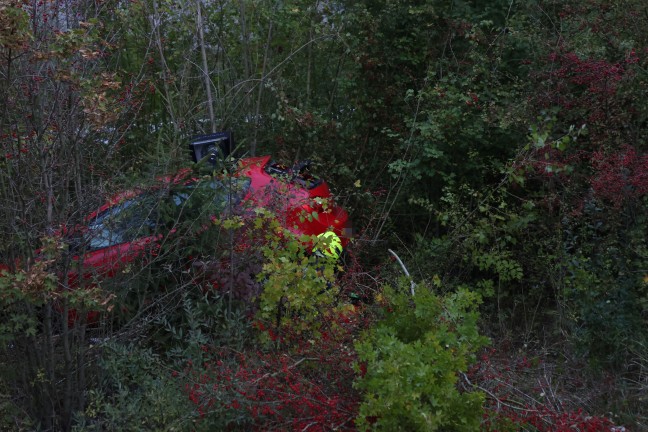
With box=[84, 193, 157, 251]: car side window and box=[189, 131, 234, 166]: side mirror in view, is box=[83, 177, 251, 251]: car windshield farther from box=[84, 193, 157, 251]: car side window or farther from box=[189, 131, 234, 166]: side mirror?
box=[189, 131, 234, 166]: side mirror

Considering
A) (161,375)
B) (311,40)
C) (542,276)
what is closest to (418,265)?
(542,276)

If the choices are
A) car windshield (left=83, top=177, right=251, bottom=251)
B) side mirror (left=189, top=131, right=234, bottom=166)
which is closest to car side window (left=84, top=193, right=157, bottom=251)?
car windshield (left=83, top=177, right=251, bottom=251)

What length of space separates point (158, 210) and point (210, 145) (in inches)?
29.4

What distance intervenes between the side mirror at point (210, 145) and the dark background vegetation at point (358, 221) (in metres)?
0.15

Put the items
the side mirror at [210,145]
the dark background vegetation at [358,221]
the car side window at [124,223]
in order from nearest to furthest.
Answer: the dark background vegetation at [358,221] → the car side window at [124,223] → the side mirror at [210,145]

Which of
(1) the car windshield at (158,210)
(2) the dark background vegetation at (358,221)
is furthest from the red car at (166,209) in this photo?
(2) the dark background vegetation at (358,221)

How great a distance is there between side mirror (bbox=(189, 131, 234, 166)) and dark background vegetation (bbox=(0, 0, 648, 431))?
146 mm

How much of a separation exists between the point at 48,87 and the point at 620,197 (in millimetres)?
4197

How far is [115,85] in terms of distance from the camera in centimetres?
448

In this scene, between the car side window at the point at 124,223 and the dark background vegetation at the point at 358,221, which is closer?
the dark background vegetation at the point at 358,221

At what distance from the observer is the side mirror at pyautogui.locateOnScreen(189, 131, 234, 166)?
19.4ft

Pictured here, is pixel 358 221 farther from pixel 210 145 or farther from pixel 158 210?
pixel 158 210

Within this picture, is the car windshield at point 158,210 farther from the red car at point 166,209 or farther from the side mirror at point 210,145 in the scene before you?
the side mirror at point 210,145

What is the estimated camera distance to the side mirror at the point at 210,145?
5.90 metres
